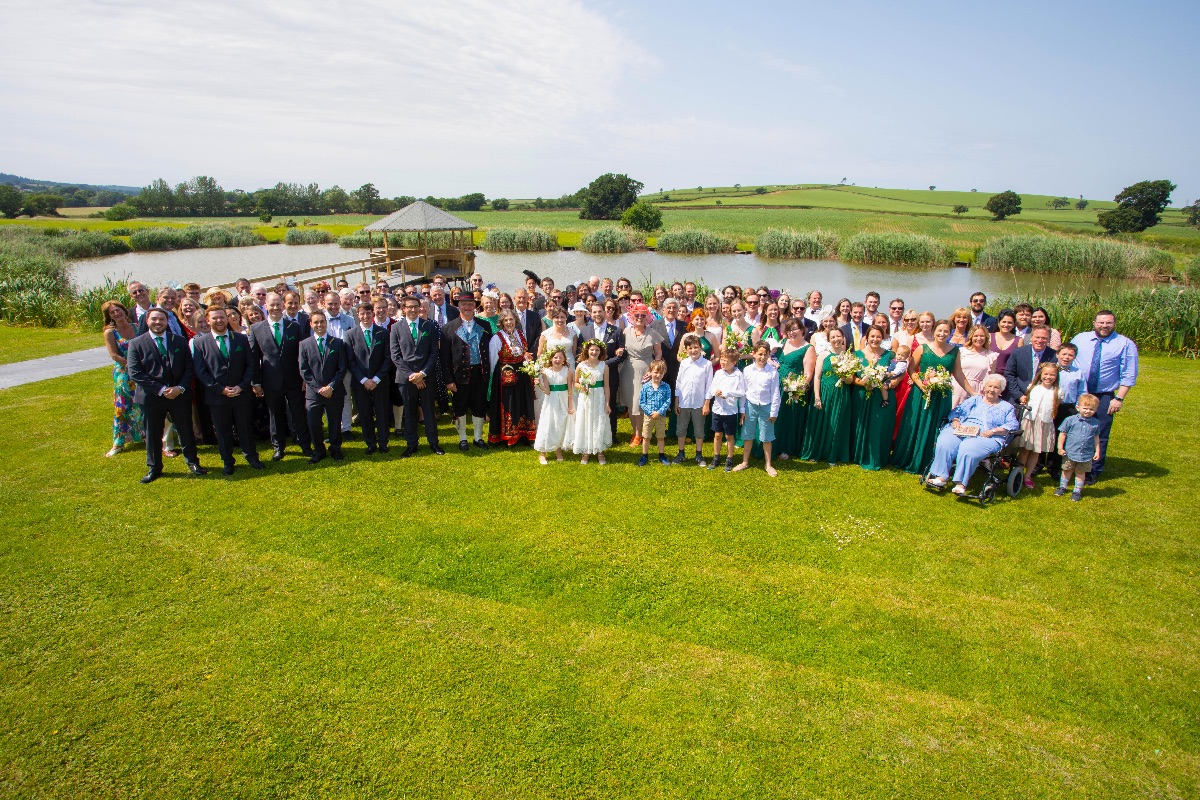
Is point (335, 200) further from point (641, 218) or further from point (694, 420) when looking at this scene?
point (694, 420)

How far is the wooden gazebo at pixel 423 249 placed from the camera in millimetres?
20422

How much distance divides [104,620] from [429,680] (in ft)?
9.04

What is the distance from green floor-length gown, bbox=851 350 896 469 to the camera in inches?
293

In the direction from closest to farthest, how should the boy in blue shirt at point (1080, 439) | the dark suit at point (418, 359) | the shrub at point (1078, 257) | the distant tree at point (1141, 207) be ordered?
the boy in blue shirt at point (1080, 439) < the dark suit at point (418, 359) < the shrub at point (1078, 257) < the distant tree at point (1141, 207)

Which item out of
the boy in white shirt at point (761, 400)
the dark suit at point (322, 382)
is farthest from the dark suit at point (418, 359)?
the boy in white shirt at point (761, 400)

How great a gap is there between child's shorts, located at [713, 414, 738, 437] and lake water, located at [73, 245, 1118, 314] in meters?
14.4

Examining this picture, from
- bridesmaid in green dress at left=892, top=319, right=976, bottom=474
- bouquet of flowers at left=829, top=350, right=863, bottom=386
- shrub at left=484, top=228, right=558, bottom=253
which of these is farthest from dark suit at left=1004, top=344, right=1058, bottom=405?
shrub at left=484, top=228, right=558, bottom=253

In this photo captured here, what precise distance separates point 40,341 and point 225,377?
12021 millimetres

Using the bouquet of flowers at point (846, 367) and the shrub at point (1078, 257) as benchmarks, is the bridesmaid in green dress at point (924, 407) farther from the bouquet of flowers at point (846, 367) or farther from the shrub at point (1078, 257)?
the shrub at point (1078, 257)

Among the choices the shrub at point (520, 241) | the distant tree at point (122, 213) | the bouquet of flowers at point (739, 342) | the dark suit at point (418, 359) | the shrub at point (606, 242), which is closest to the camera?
the dark suit at point (418, 359)

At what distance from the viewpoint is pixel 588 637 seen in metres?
4.48

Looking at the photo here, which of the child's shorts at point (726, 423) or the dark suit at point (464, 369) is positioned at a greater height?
the dark suit at point (464, 369)

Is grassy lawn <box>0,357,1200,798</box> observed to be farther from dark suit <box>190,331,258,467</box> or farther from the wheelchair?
dark suit <box>190,331,258,467</box>

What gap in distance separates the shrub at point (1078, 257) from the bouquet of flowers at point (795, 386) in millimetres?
22873
